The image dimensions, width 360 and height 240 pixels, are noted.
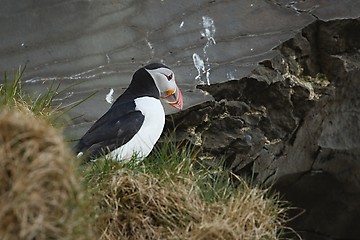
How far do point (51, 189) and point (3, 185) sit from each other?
0.16 meters

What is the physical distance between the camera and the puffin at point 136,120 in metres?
5.06

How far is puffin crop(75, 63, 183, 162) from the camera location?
5.06 meters

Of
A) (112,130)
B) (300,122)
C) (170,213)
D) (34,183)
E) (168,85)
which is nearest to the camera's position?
(34,183)

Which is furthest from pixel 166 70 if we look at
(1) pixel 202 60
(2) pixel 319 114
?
(2) pixel 319 114

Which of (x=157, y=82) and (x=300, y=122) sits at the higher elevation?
(x=157, y=82)

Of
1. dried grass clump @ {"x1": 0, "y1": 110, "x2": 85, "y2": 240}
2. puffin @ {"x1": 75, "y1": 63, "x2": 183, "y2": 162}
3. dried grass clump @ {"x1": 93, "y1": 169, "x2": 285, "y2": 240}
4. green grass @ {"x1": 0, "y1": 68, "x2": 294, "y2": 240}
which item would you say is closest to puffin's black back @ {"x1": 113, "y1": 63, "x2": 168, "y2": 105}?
puffin @ {"x1": 75, "y1": 63, "x2": 183, "y2": 162}

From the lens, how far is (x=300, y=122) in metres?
6.00

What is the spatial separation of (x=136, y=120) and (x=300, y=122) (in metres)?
1.18

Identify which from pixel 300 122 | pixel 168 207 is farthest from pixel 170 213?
pixel 300 122

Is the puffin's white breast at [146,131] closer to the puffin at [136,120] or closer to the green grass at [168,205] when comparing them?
the puffin at [136,120]

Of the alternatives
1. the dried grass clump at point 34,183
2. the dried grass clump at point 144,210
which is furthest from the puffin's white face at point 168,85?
the dried grass clump at point 34,183

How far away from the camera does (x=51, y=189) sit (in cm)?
322

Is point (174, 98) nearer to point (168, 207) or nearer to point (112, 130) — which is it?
point (112, 130)

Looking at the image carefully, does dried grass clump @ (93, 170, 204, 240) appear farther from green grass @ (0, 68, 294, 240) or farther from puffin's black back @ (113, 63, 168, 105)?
puffin's black back @ (113, 63, 168, 105)
